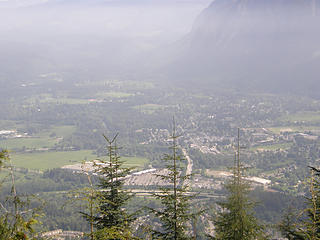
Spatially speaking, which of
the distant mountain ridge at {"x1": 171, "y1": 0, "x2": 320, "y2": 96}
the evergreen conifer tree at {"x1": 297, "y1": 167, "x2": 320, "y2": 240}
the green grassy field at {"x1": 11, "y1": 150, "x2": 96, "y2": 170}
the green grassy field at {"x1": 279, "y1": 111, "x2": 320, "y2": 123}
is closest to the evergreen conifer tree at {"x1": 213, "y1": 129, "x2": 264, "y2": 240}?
the evergreen conifer tree at {"x1": 297, "y1": 167, "x2": 320, "y2": 240}

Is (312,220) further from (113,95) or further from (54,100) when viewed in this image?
(113,95)

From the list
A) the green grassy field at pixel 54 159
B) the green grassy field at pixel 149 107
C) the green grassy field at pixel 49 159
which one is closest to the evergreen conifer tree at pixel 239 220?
the green grassy field at pixel 54 159

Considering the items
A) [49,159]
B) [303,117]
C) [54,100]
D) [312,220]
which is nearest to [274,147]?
[303,117]

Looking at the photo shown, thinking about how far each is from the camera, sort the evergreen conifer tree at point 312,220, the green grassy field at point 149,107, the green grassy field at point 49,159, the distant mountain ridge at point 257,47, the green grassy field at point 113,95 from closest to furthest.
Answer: the evergreen conifer tree at point 312,220 < the green grassy field at point 49,159 < the green grassy field at point 149,107 < the green grassy field at point 113,95 < the distant mountain ridge at point 257,47

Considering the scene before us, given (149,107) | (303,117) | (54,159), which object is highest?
(149,107)

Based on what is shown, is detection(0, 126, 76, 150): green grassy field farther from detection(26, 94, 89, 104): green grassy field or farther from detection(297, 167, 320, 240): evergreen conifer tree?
detection(297, 167, 320, 240): evergreen conifer tree

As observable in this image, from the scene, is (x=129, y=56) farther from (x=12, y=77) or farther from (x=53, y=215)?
(x=53, y=215)

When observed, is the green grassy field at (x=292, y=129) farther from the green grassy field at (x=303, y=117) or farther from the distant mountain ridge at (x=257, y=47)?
the distant mountain ridge at (x=257, y=47)

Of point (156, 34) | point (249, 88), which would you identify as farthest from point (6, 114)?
point (156, 34)

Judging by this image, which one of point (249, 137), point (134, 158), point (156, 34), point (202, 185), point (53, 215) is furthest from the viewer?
point (156, 34)
